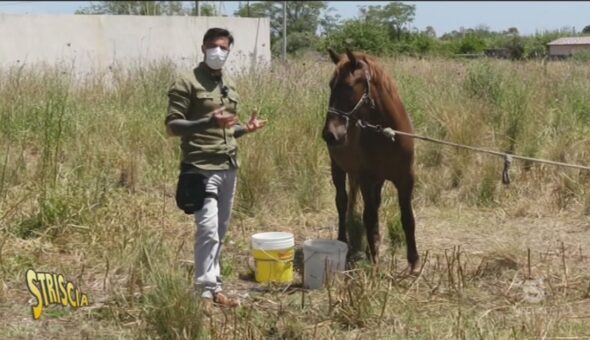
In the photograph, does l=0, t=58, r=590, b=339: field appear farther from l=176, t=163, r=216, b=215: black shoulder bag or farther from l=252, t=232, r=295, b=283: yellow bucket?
l=176, t=163, r=216, b=215: black shoulder bag

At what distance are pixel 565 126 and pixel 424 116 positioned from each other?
1.63 meters

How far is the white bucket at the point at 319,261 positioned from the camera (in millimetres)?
4703

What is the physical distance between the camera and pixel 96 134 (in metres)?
7.70

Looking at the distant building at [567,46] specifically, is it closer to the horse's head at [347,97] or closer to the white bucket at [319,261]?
the horse's head at [347,97]

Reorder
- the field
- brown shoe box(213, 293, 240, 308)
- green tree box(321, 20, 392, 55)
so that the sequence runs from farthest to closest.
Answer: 1. green tree box(321, 20, 392, 55)
2. brown shoe box(213, 293, 240, 308)
3. the field

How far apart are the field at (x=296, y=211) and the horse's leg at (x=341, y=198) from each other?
43 centimetres

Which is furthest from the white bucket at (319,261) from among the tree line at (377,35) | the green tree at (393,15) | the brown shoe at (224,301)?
the green tree at (393,15)

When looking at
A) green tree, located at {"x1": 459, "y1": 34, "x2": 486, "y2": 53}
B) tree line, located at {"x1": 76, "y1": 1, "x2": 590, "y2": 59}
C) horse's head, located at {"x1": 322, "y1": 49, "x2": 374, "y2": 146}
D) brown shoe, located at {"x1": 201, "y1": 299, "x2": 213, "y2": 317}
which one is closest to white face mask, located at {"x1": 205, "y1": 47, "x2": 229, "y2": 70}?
horse's head, located at {"x1": 322, "y1": 49, "x2": 374, "y2": 146}

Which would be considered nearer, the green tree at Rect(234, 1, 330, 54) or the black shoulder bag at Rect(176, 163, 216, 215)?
the black shoulder bag at Rect(176, 163, 216, 215)

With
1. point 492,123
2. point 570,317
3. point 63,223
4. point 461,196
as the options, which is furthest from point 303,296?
point 492,123

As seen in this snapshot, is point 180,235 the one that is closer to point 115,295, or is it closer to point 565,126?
point 115,295

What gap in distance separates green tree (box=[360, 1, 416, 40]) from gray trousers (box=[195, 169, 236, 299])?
10.6 metres

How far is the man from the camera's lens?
4031mm

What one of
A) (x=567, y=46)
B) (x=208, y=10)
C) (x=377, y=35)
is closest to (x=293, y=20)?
(x=208, y=10)
